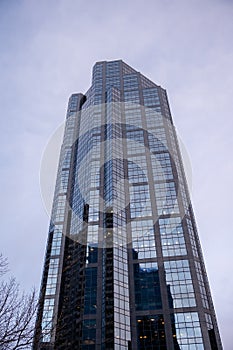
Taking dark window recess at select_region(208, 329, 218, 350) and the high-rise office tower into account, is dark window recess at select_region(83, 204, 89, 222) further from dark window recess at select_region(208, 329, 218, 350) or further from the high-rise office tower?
dark window recess at select_region(208, 329, 218, 350)

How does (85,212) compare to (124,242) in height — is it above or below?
above

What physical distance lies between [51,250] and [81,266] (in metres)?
15.2

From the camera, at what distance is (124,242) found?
288ft

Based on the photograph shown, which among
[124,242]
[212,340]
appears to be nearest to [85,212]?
[124,242]

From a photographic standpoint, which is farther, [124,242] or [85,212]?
[85,212]

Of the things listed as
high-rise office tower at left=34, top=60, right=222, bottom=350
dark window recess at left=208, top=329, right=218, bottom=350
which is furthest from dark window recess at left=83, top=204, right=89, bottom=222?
dark window recess at left=208, top=329, right=218, bottom=350

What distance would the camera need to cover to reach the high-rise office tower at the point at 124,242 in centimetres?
7312

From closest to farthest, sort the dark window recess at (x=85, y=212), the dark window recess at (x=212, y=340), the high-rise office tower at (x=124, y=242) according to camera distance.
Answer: the dark window recess at (x=212, y=340), the high-rise office tower at (x=124, y=242), the dark window recess at (x=85, y=212)

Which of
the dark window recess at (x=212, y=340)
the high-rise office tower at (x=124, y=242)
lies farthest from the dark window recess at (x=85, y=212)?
the dark window recess at (x=212, y=340)

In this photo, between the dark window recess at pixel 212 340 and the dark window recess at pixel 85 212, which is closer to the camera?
the dark window recess at pixel 212 340

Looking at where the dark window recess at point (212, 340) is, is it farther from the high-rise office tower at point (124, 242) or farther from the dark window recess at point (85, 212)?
the dark window recess at point (85, 212)

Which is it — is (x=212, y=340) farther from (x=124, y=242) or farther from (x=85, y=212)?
(x=85, y=212)

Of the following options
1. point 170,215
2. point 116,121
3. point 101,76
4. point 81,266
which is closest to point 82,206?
point 81,266

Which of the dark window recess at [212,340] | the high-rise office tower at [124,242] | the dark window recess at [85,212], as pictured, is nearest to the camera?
the dark window recess at [212,340]
